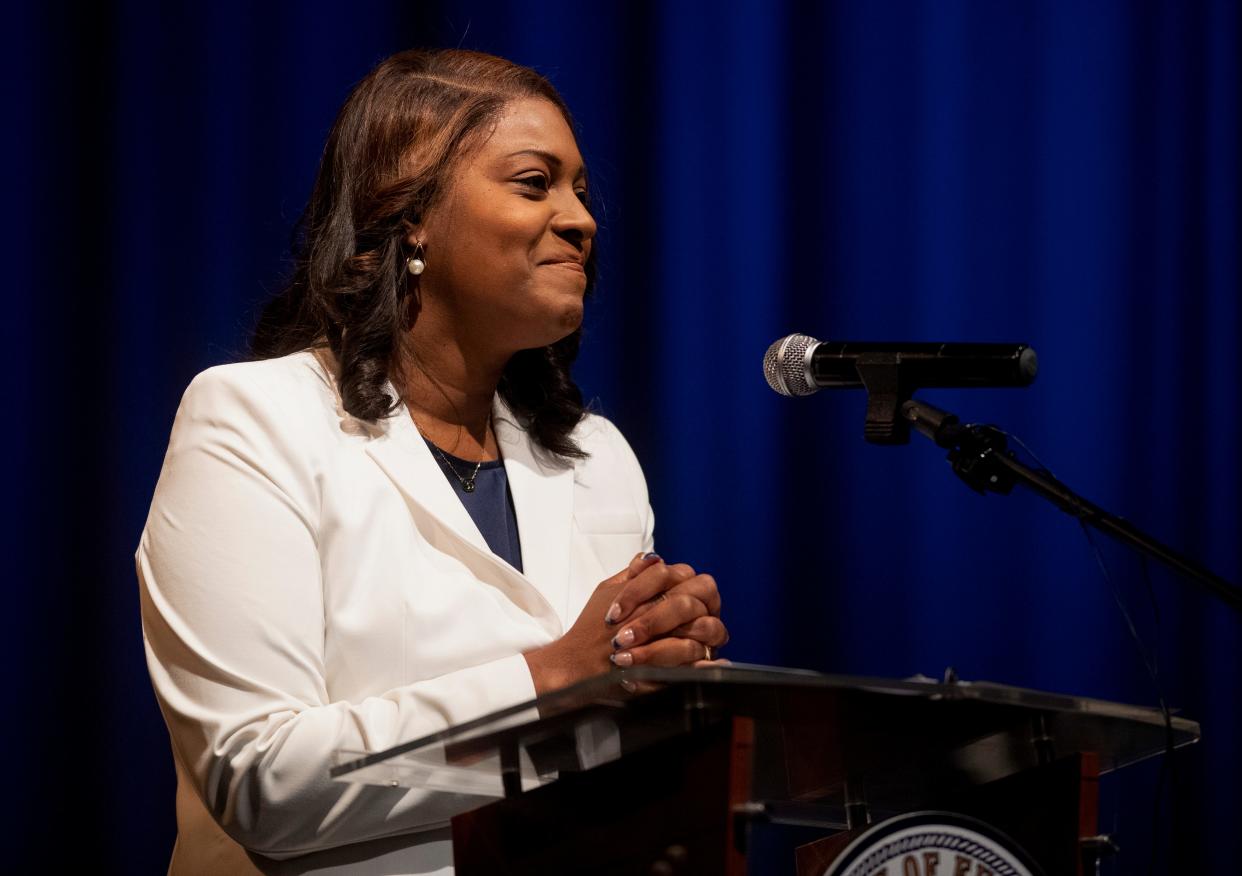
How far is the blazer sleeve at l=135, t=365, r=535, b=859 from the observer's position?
5.12 feet

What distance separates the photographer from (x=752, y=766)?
Answer: 113 cm

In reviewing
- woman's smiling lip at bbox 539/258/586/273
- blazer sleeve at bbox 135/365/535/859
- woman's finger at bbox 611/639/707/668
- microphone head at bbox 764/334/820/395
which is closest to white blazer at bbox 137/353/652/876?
blazer sleeve at bbox 135/365/535/859

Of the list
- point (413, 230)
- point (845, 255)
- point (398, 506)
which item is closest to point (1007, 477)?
point (398, 506)

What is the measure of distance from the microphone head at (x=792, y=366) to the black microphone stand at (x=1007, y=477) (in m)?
0.15

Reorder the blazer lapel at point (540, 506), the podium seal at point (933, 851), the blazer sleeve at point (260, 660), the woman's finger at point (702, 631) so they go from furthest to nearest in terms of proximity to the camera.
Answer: the blazer lapel at point (540, 506) < the woman's finger at point (702, 631) < the blazer sleeve at point (260, 660) < the podium seal at point (933, 851)

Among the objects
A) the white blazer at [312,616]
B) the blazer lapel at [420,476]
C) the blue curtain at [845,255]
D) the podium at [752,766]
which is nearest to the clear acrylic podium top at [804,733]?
the podium at [752,766]

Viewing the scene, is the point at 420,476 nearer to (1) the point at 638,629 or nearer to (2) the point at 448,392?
(2) the point at 448,392

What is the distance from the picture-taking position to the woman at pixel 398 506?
5.31 feet

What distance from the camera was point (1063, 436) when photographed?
3018 mm

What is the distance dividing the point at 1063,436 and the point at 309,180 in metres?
1.72

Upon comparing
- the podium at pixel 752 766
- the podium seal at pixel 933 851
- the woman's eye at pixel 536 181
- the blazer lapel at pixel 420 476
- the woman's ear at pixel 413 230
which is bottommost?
the podium seal at pixel 933 851

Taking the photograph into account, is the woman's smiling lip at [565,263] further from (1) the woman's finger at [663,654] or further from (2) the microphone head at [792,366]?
(1) the woman's finger at [663,654]

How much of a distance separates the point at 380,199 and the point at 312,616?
0.75 m

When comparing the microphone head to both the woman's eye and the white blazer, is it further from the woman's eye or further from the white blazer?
the woman's eye
